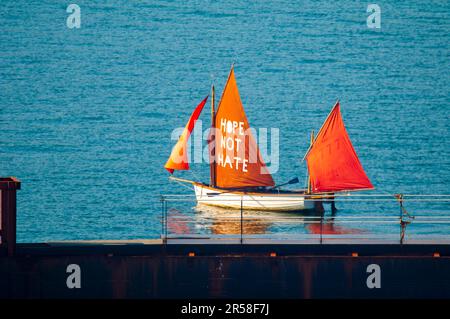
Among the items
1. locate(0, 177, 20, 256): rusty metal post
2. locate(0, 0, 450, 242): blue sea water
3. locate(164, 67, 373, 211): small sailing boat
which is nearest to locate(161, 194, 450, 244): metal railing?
locate(164, 67, 373, 211): small sailing boat

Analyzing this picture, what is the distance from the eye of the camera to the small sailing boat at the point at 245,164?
2921 inches

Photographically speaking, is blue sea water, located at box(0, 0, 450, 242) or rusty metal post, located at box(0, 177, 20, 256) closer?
rusty metal post, located at box(0, 177, 20, 256)

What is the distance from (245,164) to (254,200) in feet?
9.82

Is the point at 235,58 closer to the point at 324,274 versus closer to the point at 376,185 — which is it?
the point at 376,185

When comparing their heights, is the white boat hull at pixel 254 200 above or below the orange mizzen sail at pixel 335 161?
below

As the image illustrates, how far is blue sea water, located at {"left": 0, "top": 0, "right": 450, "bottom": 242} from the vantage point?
100062mm

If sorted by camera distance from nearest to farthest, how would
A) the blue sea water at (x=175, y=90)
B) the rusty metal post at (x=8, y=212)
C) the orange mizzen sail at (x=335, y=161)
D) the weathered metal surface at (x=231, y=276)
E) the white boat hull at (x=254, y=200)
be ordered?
the rusty metal post at (x=8, y=212) → the weathered metal surface at (x=231, y=276) → the orange mizzen sail at (x=335, y=161) → the white boat hull at (x=254, y=200) → the blue sea water at (x=175, y=90)

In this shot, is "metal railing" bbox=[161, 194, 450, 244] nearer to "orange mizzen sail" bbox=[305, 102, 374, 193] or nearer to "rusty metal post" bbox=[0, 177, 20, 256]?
"orange mizzen sail" bbox=[305, 102, 374, 193]

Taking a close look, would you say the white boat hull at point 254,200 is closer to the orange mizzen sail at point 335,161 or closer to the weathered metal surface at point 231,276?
the orange mizzen sail at point 335,161

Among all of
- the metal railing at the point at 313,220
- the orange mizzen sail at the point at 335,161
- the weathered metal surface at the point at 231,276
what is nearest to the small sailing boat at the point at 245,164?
the orange mizzen sail at the point at 335,161

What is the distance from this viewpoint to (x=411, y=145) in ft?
389

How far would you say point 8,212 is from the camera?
4181 cm

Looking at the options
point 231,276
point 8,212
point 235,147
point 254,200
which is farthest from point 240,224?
point 8,212
